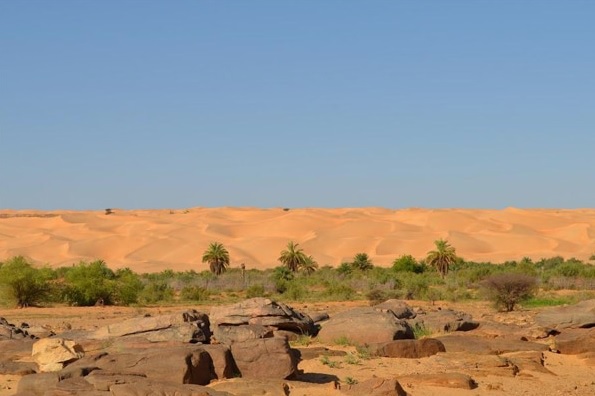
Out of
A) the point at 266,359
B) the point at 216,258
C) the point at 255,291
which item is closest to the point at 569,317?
the point at 266,359

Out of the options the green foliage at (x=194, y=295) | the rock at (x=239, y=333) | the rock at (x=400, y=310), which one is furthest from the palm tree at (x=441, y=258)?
the rock at (x=239, y=333)

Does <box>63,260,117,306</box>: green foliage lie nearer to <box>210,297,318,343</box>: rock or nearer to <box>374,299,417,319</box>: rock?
<box>374,299,417,319</box>: rock

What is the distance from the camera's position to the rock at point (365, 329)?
17.2 metres

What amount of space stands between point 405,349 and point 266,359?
148 inches

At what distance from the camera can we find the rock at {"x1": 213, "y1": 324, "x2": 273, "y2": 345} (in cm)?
1463

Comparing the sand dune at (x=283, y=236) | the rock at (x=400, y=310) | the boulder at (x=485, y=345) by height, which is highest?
the sand dune at (x=283, y=236)

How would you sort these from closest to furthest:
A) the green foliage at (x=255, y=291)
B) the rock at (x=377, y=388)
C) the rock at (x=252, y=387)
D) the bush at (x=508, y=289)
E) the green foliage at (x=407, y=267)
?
the rock at (x=252, y=387) → the rock at (x=377, y=388) → the bush at (x=508, y=289) → the green foliage at (x=255, y=291) → the green foliage at (x=407, y=267)

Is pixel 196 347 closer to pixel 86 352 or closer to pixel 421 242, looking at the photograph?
pixel 86 352

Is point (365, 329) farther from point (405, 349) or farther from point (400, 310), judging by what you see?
point (400, 310)

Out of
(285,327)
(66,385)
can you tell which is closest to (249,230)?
(285,327)

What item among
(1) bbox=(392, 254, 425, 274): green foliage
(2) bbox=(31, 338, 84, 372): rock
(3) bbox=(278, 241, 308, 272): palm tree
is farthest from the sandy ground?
(3) bbox=(278, 241, 308, 272): palm tree

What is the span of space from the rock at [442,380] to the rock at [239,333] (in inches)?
98.3

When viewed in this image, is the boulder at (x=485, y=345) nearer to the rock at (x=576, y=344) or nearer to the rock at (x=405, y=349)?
the rock at (x=576, y=344)

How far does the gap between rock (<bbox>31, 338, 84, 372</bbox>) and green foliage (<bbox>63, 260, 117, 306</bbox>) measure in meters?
17.0
